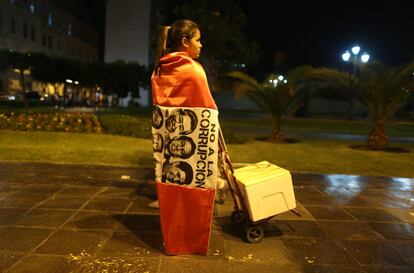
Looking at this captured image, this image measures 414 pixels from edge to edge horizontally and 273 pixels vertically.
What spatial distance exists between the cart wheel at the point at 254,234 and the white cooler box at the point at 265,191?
0.64ft

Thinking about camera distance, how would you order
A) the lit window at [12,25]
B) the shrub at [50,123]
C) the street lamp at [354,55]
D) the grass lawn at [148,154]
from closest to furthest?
the grass lawn at [148,154] → the shrub at [50,123] → the street lamp at [354,55] → the lit window at [12,25]

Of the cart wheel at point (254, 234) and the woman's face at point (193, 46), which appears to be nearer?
the woman's face at point (193, 46)

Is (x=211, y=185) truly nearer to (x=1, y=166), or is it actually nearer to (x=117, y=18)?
(x=1, y=166)

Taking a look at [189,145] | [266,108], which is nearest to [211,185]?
[189,145]

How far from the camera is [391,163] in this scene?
10703mm

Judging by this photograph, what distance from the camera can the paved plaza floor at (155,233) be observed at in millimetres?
3711

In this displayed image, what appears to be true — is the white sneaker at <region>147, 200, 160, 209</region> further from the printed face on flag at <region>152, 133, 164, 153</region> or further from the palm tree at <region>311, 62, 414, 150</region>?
the palm tree at <region>311, 62, 414, 150</region>

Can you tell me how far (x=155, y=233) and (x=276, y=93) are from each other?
10.8m

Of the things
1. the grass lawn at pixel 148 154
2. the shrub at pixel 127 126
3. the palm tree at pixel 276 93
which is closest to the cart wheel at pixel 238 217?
the grass lawn at pixel 148 154

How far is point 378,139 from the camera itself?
13781 millimetres

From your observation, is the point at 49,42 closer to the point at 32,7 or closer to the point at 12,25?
the point at 32,7

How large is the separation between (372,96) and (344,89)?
115 cm

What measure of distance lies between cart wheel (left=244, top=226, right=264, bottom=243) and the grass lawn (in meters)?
4.83

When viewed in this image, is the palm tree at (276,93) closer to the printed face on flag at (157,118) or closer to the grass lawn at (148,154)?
the grass lawn at (148,154)
